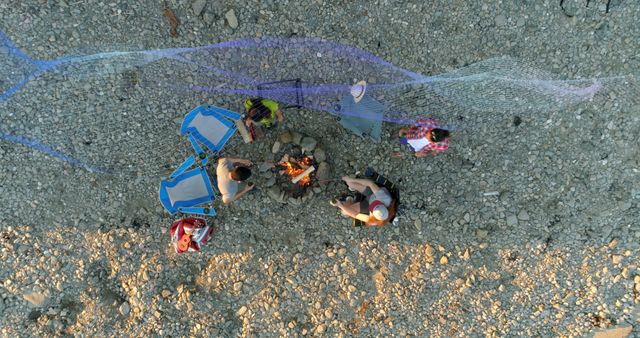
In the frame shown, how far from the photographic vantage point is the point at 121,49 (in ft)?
19.5

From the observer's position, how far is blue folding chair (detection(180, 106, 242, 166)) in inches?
236

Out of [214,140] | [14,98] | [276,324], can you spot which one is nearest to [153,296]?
[276,324]

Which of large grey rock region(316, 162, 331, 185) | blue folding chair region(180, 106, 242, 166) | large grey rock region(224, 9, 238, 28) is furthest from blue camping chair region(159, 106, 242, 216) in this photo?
large grey rock region(316, 162, 331, 185)

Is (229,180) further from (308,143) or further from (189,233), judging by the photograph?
(308,143)

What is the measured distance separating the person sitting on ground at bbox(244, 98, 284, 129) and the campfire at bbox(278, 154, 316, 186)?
1.96 ft

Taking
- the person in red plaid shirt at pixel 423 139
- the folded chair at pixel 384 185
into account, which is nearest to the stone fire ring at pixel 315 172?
the folded chair at pixel 384 185

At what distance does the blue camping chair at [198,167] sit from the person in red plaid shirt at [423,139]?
2.61 meters

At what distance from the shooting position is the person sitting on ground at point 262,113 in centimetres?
576

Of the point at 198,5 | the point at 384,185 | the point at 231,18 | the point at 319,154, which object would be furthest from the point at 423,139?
the point at 198,5

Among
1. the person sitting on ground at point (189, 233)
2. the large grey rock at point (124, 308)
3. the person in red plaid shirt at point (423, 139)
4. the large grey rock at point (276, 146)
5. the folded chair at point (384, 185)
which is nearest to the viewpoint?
the person in red plaid shirt at point (423, 139)

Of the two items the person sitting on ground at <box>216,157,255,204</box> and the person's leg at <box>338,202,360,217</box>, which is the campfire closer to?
the person sitting on ground at <box>216,157,255,204</box>

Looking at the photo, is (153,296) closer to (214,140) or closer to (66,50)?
(214,140)

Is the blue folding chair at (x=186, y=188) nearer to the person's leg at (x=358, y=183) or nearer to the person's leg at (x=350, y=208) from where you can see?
the person's leg at (x=350, y=208)

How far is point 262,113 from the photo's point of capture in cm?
575
